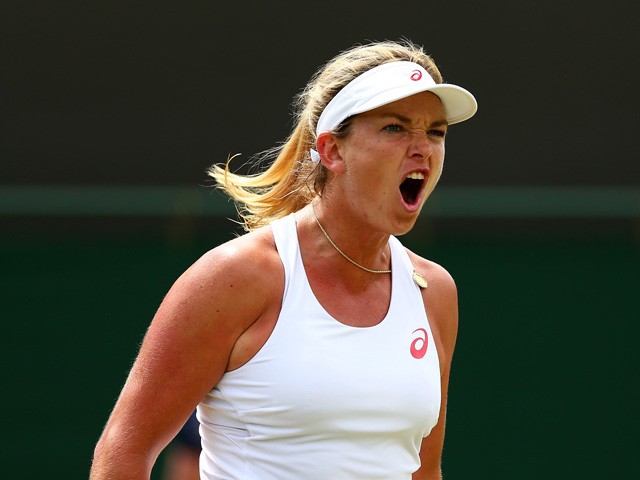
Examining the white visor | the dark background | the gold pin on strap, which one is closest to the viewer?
the white visor

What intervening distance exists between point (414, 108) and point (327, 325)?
521 mm

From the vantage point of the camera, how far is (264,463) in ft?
8.35

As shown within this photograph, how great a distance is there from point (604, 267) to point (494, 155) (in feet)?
2.95

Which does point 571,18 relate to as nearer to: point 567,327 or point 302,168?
point 567,327

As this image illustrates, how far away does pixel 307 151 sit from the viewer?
115 inches

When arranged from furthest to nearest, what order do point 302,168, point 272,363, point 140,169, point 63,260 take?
point 140,169 → point 63,260 → point 302,168 → point 272,363

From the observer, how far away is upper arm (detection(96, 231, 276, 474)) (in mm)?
2453

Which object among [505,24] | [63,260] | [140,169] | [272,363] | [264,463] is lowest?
[264,463]

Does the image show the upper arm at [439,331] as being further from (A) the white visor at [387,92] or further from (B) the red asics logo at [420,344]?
(A) the white visor at [387,92]

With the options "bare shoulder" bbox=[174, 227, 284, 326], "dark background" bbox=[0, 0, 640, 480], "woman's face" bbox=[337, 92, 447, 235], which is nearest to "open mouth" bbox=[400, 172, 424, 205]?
"woman's face" bbox=[337, 92, 447, 235]

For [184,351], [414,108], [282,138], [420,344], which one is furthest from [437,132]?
[282,138]

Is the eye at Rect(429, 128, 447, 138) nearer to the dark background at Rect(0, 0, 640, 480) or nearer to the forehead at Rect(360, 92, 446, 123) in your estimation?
the forehead at Rect(360, 92, 446, 123)

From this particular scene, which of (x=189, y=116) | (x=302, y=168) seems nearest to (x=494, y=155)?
(x=189, y=116)

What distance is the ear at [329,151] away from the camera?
2.72 meters
